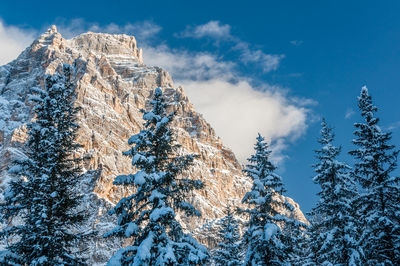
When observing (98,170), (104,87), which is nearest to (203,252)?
(98,170)

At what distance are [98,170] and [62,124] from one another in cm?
12748

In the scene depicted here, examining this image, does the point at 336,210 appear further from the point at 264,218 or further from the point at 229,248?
the point at 229,248

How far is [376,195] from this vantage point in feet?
58.5

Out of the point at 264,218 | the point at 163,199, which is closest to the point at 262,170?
the point at 264,218

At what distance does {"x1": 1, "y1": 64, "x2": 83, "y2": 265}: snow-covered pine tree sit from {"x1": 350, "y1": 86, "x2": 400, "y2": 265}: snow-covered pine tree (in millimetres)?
15071

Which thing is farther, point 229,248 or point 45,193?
point 229,248

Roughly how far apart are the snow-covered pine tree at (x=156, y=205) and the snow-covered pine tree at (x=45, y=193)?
354 centimetres

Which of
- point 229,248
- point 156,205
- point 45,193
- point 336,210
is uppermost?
point 336,210

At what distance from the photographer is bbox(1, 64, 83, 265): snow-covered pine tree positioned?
565 inches

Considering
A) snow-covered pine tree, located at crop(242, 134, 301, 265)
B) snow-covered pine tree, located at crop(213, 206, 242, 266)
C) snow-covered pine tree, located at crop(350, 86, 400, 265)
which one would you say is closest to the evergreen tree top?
snow-covered pine tree, located at crop(242, 134, 301, 265)

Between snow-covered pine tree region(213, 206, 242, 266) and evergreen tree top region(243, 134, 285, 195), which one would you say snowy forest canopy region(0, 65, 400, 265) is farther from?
snow-covered pine tree region(213, 206, 242, 266)

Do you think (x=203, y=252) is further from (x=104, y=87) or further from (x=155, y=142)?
(x=104, y=87)

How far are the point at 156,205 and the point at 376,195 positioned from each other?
12452 mm

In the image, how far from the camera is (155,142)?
1449 centimetres
